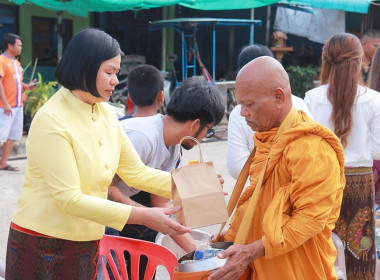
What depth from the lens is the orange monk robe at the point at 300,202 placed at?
1.96 m

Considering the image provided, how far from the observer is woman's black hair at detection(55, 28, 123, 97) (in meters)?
2.12

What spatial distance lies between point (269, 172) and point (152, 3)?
7.20 meters

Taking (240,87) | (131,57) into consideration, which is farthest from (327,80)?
(131,57)

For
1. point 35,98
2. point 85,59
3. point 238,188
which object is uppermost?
point 85,59

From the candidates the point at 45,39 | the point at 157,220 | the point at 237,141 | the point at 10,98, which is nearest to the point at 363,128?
the point at 237,141

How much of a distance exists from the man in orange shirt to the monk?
562 cm

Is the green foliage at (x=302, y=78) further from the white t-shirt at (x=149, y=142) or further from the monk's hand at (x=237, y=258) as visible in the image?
the monk's hand at (x=237, y=258)

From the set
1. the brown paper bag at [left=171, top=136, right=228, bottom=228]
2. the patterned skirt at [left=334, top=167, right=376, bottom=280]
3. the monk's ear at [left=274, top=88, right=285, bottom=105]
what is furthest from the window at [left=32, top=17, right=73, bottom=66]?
the monk's ear at [left=274, top=88, right=285, bottom=105]

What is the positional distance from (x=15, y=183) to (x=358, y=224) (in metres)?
4.50

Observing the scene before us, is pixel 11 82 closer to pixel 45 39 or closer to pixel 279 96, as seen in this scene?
pixel 45 39

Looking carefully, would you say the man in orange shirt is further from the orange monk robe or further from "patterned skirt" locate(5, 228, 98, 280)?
the orange monk robe

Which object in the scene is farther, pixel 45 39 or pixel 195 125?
pixel 45 39

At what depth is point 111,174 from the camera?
2.28 metres

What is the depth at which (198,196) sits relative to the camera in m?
2.16
